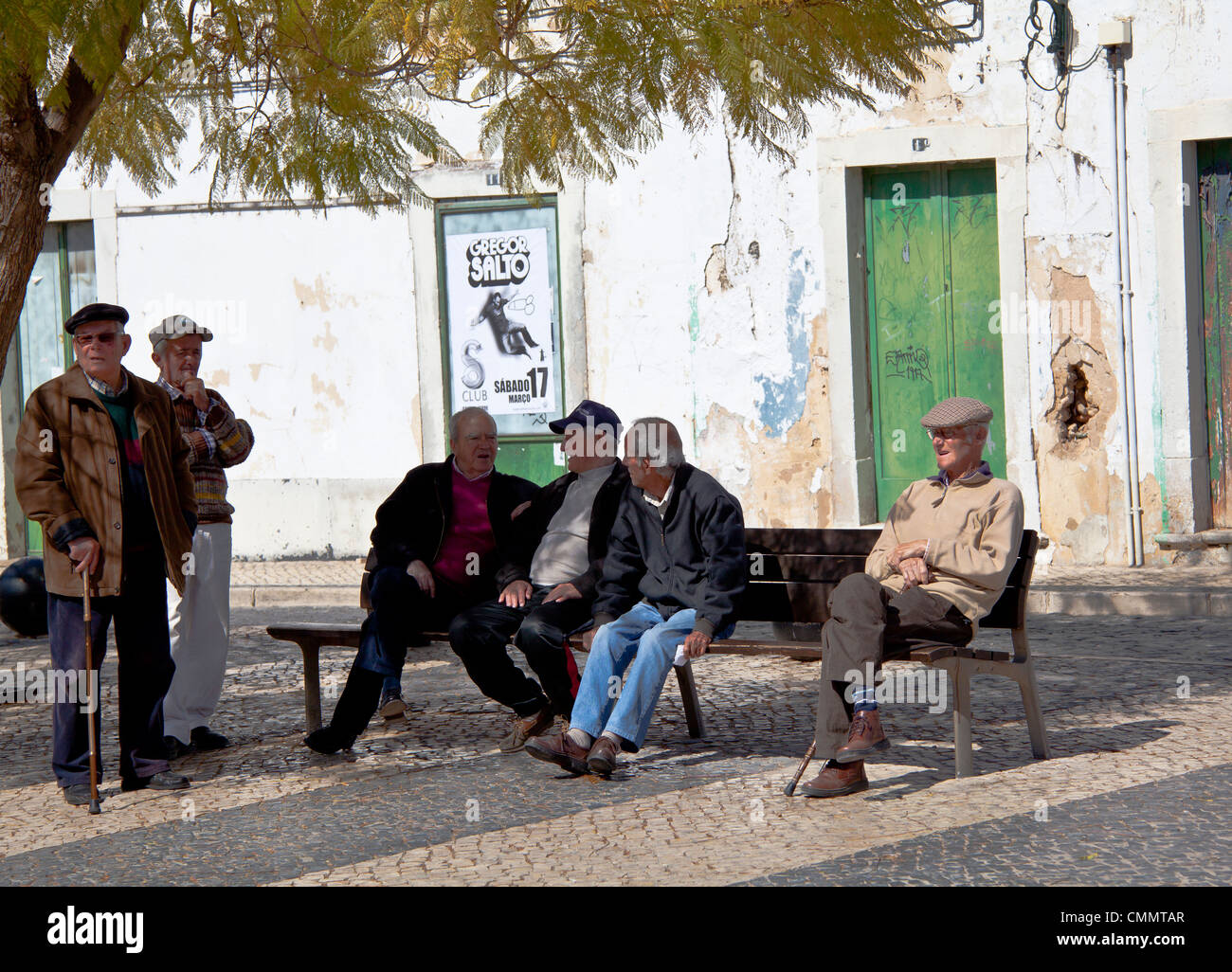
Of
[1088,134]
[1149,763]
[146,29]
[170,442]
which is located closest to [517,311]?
[1088,134]

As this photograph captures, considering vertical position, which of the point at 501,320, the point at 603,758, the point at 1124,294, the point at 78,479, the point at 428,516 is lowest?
the point at 603,758

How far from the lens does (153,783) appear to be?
21.2 ft

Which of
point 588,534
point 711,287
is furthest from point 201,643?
point 711,287

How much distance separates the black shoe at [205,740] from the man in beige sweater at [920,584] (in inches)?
106

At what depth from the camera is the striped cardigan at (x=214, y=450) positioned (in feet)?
23.4

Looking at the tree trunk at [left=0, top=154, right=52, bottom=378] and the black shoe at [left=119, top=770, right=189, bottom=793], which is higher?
the tree trunk at [left=0, top=154, right=52, bottom=378]

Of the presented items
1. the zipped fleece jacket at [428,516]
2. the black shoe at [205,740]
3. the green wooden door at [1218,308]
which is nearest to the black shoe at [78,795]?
the black shoe at [205,740]

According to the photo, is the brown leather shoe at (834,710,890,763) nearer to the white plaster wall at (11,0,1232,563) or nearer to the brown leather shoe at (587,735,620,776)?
the brown leather shoe at (587,735,620,776)

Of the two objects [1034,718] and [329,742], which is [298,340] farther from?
[1034,718]

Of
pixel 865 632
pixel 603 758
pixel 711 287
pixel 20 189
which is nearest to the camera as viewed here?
pixel 865 632

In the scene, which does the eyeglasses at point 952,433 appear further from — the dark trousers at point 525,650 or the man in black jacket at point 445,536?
the man in black jacket at point 445,536

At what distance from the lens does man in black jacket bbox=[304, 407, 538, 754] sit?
714cm

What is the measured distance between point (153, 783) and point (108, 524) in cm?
104

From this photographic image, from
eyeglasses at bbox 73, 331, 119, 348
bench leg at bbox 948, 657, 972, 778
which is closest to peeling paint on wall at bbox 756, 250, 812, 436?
bench leg at bbox 948, 657, 972, 778
